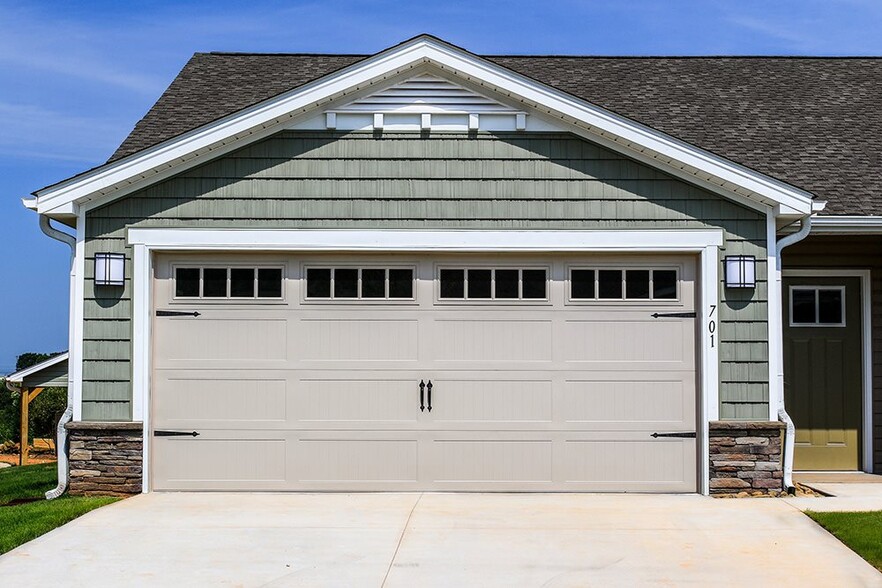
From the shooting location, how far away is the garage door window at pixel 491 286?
354 inches

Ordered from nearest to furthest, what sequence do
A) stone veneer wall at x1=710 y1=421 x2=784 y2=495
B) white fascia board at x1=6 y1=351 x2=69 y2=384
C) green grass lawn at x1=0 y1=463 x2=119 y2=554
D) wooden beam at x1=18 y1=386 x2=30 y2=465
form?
green grass lawn at x1=0 y1=463 x2=119 y2=554 < stone veneer wall at x1=710 y1=421 x2=784 y2=495 < white fascia board at x1=6 y1=351 x2=69 y2=384 < wooden beam at x1=18 y1=386 x2=30 y2=465

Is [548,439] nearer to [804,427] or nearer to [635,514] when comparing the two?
[635,514]

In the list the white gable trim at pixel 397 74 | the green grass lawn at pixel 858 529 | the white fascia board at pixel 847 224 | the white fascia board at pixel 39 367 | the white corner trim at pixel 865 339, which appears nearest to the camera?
the green grass lawn at pixel 858 529

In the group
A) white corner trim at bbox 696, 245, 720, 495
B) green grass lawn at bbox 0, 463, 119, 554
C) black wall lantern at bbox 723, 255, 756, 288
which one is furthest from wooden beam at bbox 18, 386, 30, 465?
black wall lantern at bbox 723, 255, 756, 288

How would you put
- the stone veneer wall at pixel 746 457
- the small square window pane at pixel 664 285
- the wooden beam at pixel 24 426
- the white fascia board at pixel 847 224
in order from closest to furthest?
the stone veneer wall at pixel 746 457, the small square window pane at pixel 664 285, the white fascia board at pixel 847 224, the wooden beam at pixel 24 426

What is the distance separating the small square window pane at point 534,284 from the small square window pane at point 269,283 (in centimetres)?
215

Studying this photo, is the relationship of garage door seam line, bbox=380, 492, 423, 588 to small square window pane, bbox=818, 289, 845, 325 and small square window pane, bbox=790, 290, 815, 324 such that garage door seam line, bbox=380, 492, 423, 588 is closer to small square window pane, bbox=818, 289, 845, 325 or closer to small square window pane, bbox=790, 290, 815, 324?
small square window pane, bbox=790, 290, 815, 324

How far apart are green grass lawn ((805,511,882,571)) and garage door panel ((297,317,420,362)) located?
3523 millimetres

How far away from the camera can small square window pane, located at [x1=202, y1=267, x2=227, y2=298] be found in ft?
29.5

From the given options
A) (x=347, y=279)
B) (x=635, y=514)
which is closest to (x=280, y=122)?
(x=347, y=279)

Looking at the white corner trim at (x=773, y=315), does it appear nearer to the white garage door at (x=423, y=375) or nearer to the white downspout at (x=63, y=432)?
the white garage door at (x=423, y=375)

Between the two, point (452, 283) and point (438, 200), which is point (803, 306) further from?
point (438, 200)

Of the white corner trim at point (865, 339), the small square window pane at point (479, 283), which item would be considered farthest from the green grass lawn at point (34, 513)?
the white corner trim at point (865, 339)

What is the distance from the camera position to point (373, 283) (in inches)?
355
